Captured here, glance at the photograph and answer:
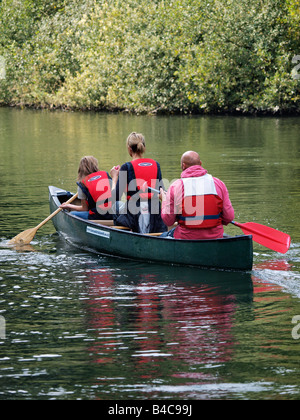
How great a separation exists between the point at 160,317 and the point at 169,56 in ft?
103

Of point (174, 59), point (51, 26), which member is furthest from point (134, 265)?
point (51, 26)

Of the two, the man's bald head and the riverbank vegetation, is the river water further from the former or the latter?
the riverbank vegetation

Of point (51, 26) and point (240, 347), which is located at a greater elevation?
point (51, 26)

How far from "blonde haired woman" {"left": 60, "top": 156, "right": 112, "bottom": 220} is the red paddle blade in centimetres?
171

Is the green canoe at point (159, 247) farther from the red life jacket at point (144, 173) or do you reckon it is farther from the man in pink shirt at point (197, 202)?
the red life jacket at point (144, 173)

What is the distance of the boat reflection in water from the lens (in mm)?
5643

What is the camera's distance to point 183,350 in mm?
5836

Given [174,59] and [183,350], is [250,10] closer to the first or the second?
[174,59]

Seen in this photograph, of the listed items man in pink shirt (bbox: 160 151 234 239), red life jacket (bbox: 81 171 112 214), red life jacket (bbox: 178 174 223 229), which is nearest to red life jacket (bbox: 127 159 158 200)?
man in pink shirt (bbox: 160 151 234 239)

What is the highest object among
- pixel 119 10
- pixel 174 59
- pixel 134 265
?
pixel 119 10

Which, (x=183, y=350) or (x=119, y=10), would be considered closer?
(x=183, y=350)

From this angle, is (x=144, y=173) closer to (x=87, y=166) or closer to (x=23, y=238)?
(x=87, y=166)
